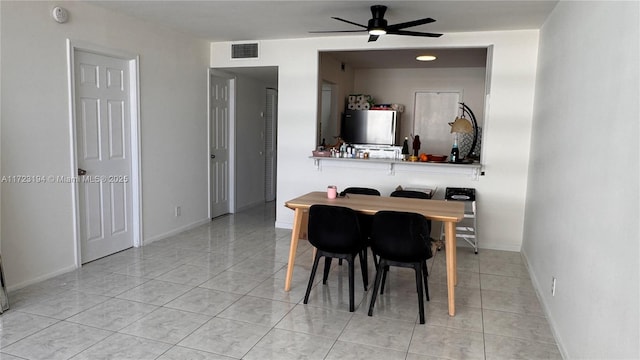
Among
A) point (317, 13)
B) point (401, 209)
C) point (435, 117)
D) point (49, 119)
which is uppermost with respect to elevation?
point (317, 13)

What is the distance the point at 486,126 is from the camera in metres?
4.98

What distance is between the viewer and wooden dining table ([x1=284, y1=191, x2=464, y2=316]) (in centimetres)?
324

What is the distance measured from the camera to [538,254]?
12.5 feet

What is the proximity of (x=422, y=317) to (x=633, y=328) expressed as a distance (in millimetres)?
1579

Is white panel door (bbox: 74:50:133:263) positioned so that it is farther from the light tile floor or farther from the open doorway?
the open doorway

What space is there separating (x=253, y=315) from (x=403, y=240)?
119 centimetres

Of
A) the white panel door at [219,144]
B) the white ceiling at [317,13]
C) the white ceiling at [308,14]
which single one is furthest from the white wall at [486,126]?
the white panel door at [219,144]

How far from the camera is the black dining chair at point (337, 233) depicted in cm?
326

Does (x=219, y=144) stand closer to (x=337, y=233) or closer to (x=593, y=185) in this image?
(x=337, y=233)

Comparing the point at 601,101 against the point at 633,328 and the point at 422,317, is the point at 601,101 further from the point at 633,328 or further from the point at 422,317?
the point at 422,317

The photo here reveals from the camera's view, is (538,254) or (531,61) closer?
(538,254)

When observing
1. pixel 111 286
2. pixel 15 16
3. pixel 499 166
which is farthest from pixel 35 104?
pixel 499 166

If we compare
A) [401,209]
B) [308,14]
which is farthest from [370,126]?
[401,209]

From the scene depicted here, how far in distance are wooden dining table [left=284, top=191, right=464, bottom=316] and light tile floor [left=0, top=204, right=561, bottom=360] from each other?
27cm
